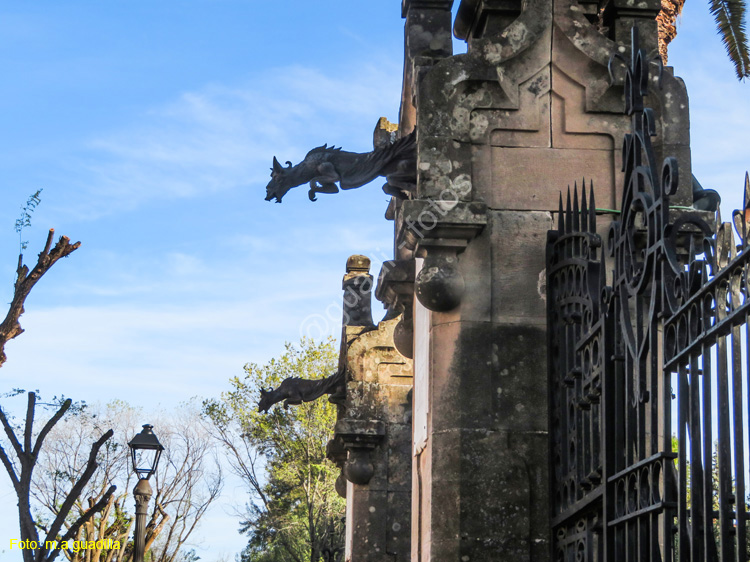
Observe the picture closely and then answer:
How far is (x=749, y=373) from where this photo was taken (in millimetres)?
3283

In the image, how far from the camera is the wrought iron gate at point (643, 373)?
3.51 m

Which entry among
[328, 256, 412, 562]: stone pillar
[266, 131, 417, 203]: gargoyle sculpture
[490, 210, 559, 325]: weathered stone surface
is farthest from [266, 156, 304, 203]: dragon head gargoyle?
[328, 256, 412, 562]: stone pillar

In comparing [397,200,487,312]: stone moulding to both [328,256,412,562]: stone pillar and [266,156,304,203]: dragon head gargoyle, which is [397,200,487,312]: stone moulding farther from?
[328,256,412,562]: stone pillar

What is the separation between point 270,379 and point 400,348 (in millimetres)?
23520

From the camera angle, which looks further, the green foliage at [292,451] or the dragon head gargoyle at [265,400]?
the green foliage at [292,451]

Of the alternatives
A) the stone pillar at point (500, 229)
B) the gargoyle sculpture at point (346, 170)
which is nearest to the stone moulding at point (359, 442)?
the gargoyle sculpture at point (346, 170)

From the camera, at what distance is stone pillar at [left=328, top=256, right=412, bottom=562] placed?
1145 centimetres

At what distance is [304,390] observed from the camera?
42.1ft

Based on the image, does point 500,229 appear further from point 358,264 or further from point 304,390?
point 358,264

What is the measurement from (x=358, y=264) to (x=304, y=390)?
7.36 feet

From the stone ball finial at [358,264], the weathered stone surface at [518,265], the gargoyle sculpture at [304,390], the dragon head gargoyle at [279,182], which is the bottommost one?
the weathered stone surface at [518,265]

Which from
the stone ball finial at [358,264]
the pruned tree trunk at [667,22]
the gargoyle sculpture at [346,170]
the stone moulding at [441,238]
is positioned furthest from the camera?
the stone ball finial at [358,264]

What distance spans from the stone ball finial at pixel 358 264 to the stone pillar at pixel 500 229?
24.2 feet

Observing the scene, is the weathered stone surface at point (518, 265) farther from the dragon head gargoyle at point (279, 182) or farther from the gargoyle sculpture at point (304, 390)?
the gargoyle sculpture at point (304, 390)
